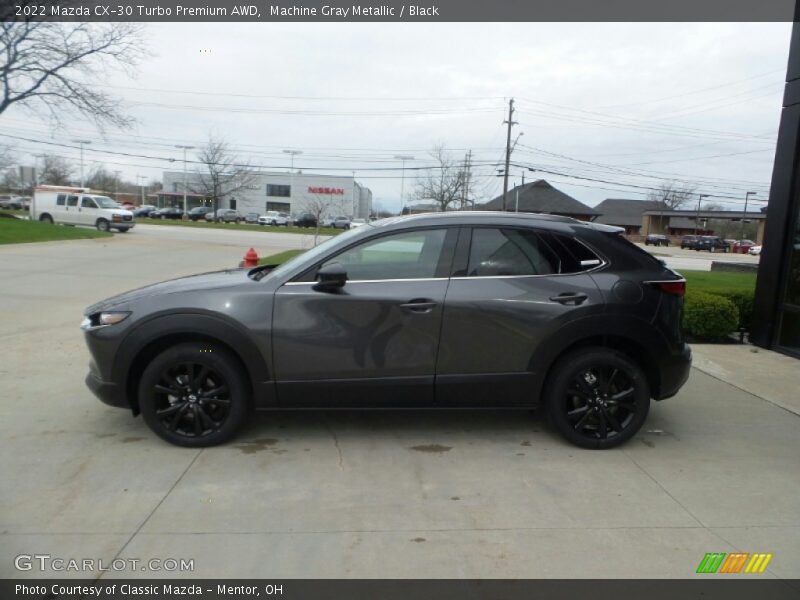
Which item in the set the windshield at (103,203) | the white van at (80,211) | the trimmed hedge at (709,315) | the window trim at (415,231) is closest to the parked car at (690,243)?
the white van at (80,211)

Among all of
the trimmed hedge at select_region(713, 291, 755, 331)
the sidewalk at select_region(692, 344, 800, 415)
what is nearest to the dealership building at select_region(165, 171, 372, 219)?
the trimmed hedge at select_region(713, 291, 755, 331)

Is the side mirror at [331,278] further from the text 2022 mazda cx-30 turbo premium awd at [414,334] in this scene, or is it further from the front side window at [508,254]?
the front side window at [508,254]

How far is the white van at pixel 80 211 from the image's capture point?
30.3 metres

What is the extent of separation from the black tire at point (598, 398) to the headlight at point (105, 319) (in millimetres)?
3052

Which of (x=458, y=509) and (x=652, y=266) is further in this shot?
(x=652, y=266)

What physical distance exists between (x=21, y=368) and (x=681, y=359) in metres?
6.20

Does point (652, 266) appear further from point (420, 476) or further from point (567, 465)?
point (420, 476)

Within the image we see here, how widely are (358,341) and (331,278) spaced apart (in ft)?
1.55

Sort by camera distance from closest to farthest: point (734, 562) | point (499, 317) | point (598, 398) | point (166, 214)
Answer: point (734, 562)
point (499, 317)
point (598, 398)
point (166, 214)

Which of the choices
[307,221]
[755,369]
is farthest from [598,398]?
[307,221]

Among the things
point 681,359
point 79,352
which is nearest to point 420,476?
point 681,359

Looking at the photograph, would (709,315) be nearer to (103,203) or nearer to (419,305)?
(419,305)

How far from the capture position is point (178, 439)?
396cm

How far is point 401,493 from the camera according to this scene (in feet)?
11.3
